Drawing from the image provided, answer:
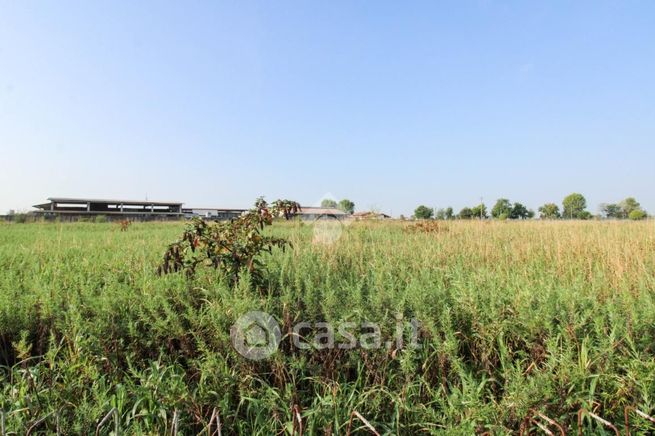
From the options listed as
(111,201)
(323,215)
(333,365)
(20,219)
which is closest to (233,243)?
(333,365)

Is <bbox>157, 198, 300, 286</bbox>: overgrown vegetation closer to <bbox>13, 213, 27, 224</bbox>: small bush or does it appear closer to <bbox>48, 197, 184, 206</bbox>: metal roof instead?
<bbox>13, 213, 27, 224</bbox>: small bush

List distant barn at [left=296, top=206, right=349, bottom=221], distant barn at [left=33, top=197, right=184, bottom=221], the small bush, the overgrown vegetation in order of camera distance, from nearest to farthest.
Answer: the overgrown vegetation → distant barn at [left=296, top=206, right=349, bottom=221] → the small bush → distant barn at [left=33, top=197, right=184, bottom=221]

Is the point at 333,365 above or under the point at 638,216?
under

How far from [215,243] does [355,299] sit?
1464 millimetres

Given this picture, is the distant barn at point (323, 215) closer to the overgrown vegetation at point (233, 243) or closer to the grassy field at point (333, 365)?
the overgrown vegetation at point (233, 243)

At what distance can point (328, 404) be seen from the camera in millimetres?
1726

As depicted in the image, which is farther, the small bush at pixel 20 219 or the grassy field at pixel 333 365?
the small bush at pixel 20 219

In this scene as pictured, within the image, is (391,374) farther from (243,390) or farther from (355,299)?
(243,390)

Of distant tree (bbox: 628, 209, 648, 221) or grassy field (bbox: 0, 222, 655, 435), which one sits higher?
distant tree (bbox: 628, 209, 648, 221)

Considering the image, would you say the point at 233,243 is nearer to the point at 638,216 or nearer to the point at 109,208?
the point at 638,216

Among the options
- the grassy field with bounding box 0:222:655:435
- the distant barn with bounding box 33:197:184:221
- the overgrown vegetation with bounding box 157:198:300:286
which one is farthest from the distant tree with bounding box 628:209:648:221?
the distant barn with bounding box 33:197:184:221

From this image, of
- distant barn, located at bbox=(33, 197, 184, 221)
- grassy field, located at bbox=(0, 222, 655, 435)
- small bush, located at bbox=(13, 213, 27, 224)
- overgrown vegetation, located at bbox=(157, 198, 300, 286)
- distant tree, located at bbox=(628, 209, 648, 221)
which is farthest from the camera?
distant barn, located at bbox=(33, 197, 184, 221)

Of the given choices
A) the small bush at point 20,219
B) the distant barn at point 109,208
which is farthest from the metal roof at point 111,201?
the small bush at point 20,219

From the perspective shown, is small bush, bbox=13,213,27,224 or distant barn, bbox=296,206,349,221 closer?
distant barn, bbox=296,206,349,221
